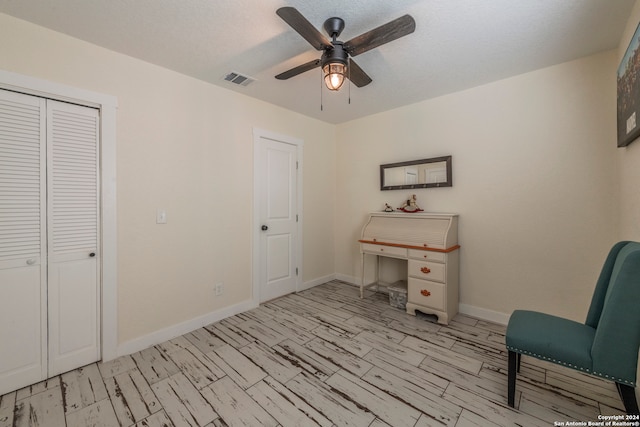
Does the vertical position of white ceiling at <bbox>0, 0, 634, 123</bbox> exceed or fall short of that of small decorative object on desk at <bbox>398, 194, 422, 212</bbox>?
it exceeds it

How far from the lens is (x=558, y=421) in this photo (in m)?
1.50

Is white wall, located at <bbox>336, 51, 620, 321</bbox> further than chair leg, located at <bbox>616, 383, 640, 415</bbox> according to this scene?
Yes

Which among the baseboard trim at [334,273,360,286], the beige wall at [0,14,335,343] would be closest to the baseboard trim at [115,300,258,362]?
the beige wall at [0,14,335,343]

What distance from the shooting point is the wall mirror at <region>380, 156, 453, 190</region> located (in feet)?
10.1

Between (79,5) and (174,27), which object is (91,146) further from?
(174,27)

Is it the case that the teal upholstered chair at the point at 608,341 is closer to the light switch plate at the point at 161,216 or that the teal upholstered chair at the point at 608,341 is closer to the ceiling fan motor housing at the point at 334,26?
the ceiling fan motor housing at the point at 334,26

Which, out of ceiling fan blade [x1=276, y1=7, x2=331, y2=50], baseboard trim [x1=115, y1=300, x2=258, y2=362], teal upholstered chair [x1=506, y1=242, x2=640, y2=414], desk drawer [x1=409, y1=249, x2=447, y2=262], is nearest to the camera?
teal upholstered chair [x1=506, y1=242, x2=640, y2=414]

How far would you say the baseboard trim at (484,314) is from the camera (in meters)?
2.74

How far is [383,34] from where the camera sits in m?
1.58

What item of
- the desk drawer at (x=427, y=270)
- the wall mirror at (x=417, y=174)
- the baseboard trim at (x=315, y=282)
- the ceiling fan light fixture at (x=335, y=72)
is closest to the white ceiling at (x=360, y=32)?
the ceiling fan light fixture at (x=335, y=72)

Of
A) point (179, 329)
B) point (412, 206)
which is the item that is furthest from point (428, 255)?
point (179, 329)

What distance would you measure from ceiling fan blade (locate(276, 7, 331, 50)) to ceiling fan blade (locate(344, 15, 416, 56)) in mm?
183

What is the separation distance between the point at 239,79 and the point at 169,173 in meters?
1.20

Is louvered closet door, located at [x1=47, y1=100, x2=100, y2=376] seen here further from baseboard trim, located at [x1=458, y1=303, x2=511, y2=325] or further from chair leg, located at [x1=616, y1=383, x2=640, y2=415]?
baseboard trim, located at [x1=458, y1=303, x2=511, y2=325]
